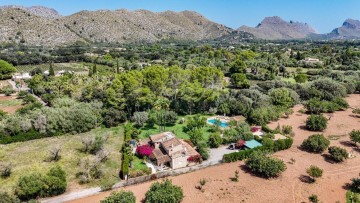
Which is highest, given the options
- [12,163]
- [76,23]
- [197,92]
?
[76,23]

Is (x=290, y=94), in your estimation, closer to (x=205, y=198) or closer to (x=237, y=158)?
(x=237, y=158)

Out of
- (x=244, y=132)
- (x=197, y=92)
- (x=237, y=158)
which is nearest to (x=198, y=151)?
(x=237, y=158)

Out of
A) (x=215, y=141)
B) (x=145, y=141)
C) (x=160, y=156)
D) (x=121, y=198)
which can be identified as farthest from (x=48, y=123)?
(x=215, y=141)

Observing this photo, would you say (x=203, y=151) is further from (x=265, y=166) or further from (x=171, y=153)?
(x=265, y=166)

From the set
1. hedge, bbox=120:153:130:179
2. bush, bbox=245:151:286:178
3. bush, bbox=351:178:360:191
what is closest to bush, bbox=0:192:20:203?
hedge, bbox=120:153:130:179

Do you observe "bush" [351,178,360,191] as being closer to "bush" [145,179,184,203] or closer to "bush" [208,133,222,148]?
"bush" [208,133,222,148]

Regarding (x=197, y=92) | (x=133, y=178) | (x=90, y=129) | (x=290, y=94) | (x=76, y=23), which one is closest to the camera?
(x=133, y=178)

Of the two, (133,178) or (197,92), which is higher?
(197,92)
